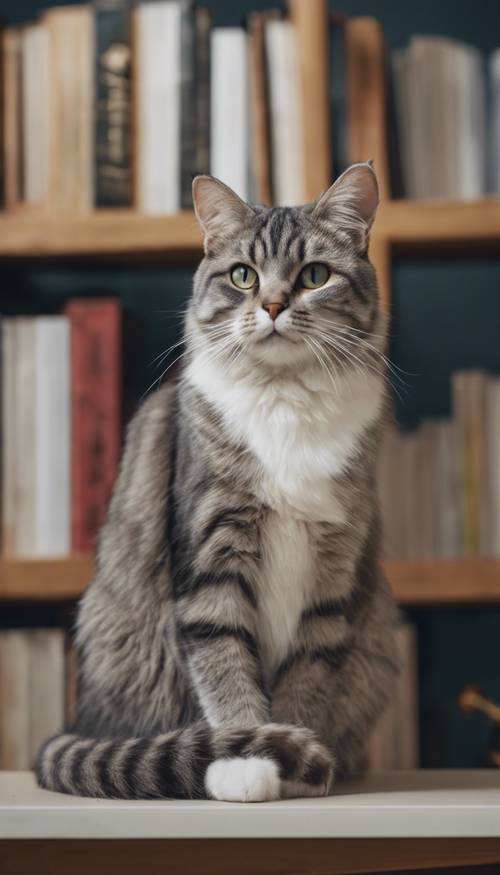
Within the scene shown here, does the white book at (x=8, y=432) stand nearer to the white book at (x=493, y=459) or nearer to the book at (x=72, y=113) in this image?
the book at (x=72, y=113)

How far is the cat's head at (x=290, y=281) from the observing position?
3.11ft

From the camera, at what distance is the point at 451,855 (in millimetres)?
829

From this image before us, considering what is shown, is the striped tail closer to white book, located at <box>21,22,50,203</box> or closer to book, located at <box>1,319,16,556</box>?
book, located at <box>1,319,16,556</box>

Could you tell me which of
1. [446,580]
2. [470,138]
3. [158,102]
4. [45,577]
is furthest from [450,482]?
[158,102]

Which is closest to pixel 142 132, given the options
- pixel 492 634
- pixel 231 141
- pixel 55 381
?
pixel 231 141

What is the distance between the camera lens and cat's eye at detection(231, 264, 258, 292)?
0.98m

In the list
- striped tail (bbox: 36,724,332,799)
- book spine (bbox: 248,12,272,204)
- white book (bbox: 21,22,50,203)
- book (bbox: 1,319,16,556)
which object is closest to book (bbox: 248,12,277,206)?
book spine (bbox: 248,12,272,204)

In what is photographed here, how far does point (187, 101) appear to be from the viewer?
4.91ft

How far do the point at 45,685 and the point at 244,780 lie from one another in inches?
27.9

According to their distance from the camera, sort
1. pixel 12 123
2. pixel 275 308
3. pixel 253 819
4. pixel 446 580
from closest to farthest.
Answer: pixel 253 819
pixel 275 308
pixel 446 580
pixel 12 123

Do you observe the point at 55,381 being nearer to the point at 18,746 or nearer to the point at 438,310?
the point at 18,746

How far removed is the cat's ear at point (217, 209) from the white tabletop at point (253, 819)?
1.81 feet

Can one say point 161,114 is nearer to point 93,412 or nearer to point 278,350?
point 93,412

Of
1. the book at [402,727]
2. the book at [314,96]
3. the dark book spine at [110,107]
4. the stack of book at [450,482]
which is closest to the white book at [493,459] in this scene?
the stack of book at [450,482]
